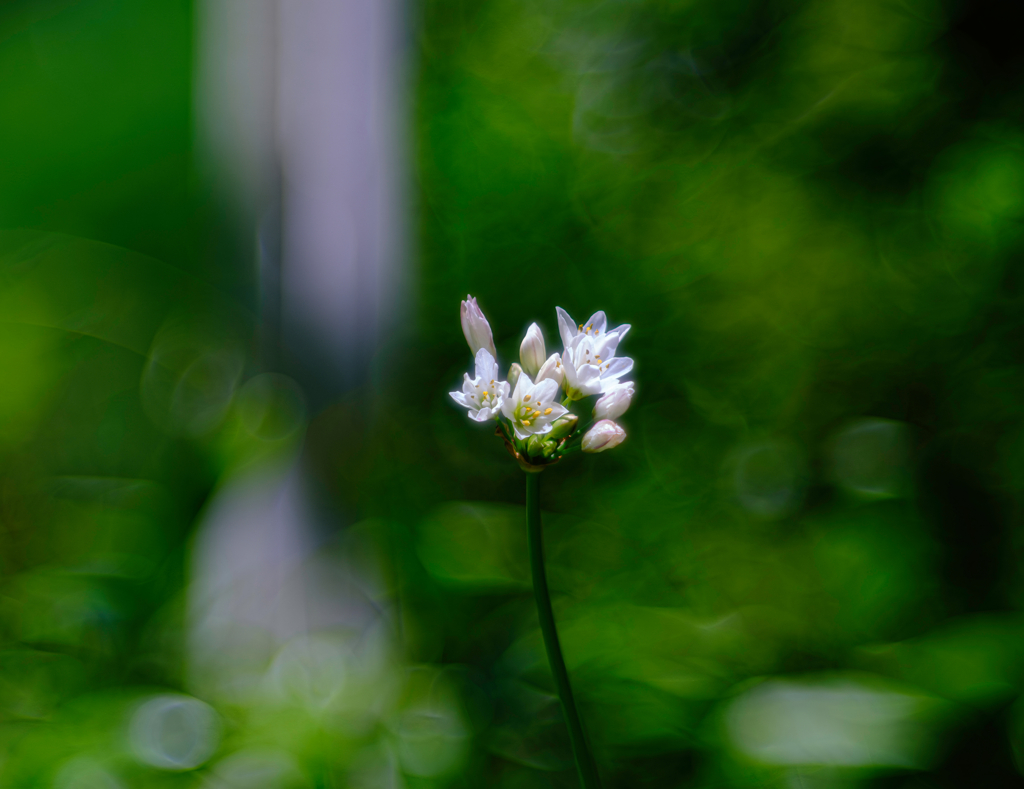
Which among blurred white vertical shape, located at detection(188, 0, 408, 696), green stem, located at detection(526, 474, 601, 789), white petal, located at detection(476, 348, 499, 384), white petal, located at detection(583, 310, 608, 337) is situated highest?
blurred white vertical shape, located at detection(188, 0, 408, 696)

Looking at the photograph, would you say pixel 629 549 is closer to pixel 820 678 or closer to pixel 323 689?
pixel 820 678

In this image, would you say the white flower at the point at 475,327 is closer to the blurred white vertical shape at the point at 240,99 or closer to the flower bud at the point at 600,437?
the flower bud at the point at 600,437

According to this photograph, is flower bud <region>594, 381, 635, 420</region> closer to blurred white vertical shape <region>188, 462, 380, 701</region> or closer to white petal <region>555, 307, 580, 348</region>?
white petal <region>555, 307, 580, 348</region>

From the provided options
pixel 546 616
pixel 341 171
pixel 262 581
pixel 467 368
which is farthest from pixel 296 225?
pixel 546 616

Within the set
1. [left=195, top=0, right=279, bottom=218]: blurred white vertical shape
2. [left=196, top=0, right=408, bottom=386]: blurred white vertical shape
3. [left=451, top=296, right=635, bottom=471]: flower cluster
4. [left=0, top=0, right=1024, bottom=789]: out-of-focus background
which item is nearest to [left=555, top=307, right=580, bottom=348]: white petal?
[left=451, top=296, right=635, bottom=471]: flower cluster

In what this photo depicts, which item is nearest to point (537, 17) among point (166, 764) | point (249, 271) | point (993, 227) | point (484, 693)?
point (249, 271)

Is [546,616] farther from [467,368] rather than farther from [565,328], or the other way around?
[467,368]

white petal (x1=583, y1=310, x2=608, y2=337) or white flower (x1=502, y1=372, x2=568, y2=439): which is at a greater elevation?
white petal (x1=583, y1=310, x2=608, y2=337)

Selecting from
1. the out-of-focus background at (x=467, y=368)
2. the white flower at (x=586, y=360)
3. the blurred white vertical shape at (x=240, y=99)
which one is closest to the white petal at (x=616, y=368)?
the white flower at (x=586, y=360)
